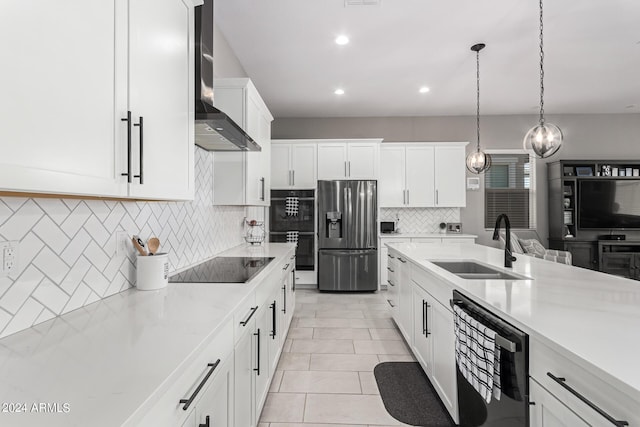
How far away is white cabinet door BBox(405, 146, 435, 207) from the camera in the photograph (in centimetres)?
553

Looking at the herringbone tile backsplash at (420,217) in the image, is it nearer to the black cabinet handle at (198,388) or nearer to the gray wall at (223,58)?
the gray wall at (223,58)

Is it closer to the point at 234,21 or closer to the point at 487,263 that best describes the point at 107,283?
the point at 487,263

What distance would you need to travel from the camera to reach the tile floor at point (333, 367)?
80.0 inches

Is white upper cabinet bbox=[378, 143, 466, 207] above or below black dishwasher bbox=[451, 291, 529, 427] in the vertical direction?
above

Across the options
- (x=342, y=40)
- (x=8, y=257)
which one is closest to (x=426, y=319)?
(x=8, y=257)

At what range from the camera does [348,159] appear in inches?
209

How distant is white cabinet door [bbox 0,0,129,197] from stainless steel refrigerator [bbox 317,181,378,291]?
4.12m

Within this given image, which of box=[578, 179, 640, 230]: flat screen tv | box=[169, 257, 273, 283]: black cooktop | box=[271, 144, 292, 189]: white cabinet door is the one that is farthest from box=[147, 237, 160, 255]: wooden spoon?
box=[578, 179, 640, 230]: flat screen tv

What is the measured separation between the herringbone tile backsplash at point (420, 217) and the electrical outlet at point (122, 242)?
15.4ft

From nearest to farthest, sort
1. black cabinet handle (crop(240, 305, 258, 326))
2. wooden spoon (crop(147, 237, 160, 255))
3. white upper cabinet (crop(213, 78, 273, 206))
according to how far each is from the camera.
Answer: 1. black cabinet handle (crop(240, 305, 258, 326))
2. wooden spoon (crop(147, 237, 160, 255))
3. white upper cabinet (crop(213, 78, 273, 206))

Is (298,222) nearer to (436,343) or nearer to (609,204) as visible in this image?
(436,343)

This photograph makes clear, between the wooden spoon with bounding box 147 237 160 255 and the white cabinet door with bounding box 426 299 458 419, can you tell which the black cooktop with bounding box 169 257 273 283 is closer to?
the wooden spoon with bounding box 147 237 160 255

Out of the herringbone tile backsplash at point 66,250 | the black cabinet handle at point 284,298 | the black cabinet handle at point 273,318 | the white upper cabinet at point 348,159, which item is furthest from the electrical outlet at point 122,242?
the white upper cabinet at point 348,159

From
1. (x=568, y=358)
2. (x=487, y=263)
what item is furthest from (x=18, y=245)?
(x=487, y=263)
